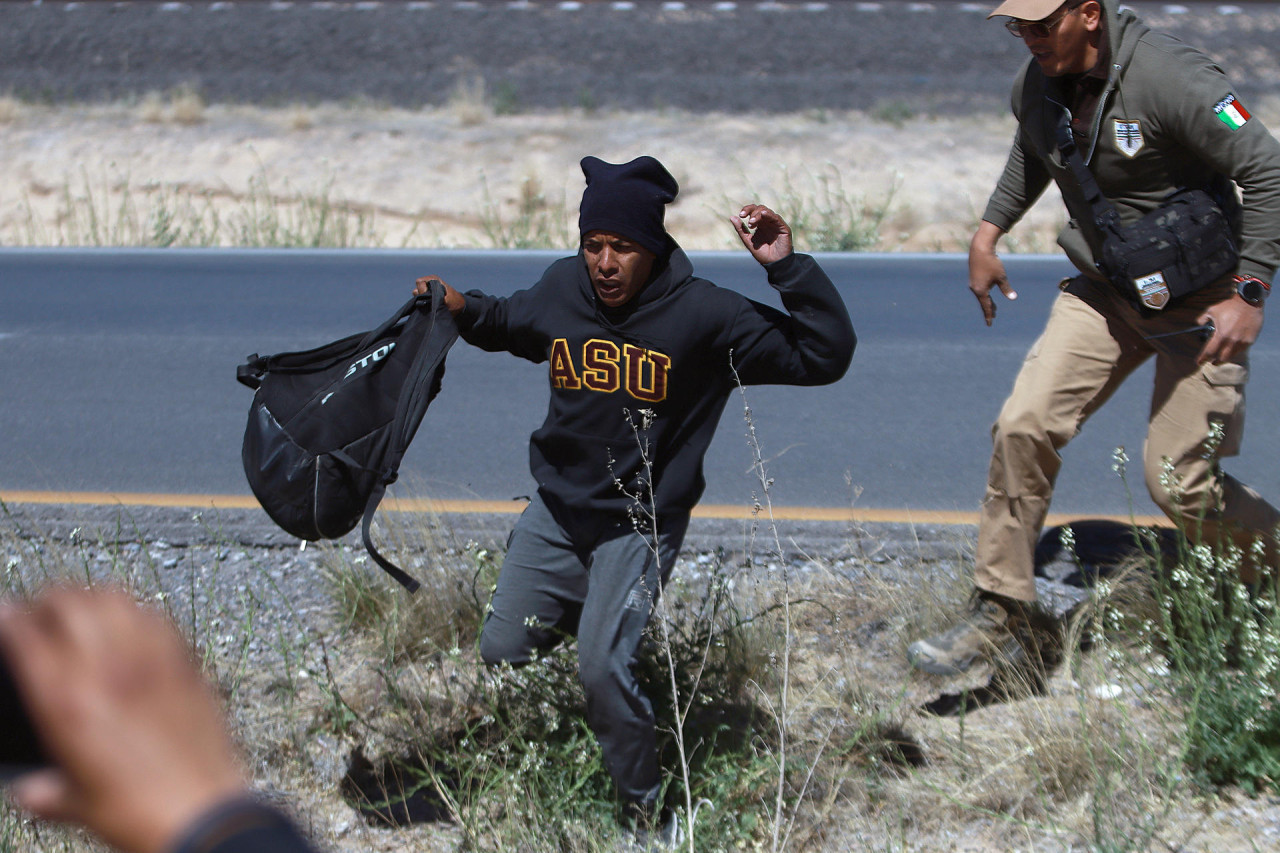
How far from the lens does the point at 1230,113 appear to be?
3.21 m

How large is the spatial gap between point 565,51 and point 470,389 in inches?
667

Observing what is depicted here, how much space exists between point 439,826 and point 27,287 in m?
7.31

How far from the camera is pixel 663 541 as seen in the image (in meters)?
3.01

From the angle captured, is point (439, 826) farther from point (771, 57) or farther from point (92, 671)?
point (771, 57)

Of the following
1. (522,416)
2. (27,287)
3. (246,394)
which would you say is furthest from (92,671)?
(27,287)

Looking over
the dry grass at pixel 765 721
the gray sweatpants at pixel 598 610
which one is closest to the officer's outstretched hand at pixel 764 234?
the gray sweatpants at pixel 598 610

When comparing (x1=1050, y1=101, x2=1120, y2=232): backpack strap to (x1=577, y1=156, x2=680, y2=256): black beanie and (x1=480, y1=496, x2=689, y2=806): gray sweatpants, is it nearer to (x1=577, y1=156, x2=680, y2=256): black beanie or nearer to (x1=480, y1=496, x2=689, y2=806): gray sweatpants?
(x1=577, y1=156, x2=680, y2=256): black beanie

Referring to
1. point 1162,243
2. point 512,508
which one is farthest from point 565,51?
point 1162,243

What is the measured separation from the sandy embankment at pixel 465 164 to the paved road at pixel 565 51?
211 cm

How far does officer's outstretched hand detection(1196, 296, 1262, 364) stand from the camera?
327 centimetres

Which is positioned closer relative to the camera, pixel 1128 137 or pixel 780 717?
pixel 780 717

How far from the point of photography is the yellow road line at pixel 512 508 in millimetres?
4820

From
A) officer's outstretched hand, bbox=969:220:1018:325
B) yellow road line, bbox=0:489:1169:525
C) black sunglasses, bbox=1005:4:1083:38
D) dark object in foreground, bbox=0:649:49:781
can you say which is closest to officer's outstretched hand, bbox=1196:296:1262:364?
officer's outstretched hand, bbox=969:220:1018:325

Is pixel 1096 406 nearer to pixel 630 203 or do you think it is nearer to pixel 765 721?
pixel 765 721
